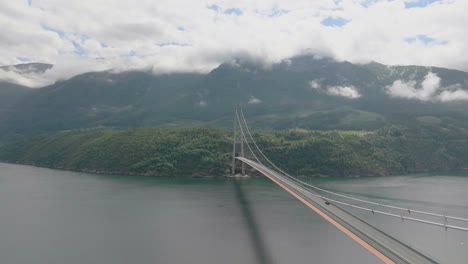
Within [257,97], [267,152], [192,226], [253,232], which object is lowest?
[192,226]

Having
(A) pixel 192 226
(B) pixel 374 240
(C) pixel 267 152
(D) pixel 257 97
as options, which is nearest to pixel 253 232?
(A) pixel 192 226

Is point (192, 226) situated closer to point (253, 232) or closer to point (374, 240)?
point (253, 232)

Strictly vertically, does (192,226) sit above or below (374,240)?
below

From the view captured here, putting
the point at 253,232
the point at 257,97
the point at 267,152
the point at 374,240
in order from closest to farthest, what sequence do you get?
the point at 374,240
the point at 253,232
the point at 267,152
the point at 257,97

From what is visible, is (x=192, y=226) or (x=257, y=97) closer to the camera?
(x=192, y=226)

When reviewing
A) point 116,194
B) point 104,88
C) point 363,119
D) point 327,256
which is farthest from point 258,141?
point 104,88

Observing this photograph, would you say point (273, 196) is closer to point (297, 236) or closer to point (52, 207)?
point (297, 236)

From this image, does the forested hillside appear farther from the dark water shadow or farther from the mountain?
the mountain
